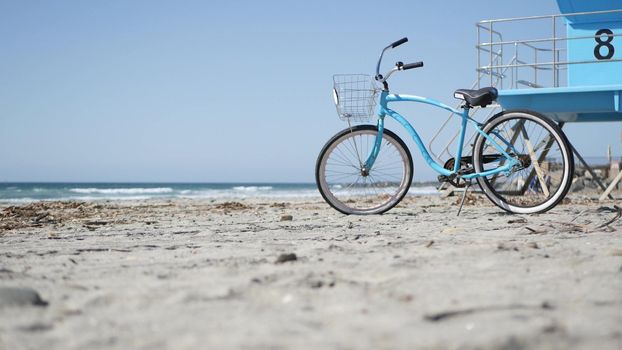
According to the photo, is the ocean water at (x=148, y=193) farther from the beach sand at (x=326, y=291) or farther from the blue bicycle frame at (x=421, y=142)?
the beach sand at (x=326, y=291)

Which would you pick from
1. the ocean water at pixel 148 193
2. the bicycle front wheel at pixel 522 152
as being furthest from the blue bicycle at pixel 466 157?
the ocean water at pixel 148 193

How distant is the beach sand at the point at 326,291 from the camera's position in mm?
1844

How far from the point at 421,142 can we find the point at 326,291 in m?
3.91

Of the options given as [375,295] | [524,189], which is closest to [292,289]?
[375,295]

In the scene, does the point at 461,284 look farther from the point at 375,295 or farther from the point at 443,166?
the point at 443,166

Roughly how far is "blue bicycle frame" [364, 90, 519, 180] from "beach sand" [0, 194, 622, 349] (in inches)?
53.0

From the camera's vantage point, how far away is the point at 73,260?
11.1 feet

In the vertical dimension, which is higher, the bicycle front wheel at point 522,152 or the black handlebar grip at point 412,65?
the black handlebar grip at point 412,65

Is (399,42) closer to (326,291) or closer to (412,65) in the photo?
(412,65)

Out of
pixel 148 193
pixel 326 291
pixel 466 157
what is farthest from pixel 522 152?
pixel 148 193

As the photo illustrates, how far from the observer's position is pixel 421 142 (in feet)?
20.0

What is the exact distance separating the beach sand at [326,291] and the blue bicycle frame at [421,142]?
53.0 inches

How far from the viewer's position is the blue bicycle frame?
561cm

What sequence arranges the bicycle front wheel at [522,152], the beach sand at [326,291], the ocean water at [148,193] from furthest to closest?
the ocean water at [148,193] → the bicycle front wheel at [522,152] → the beach sand at [326,291]
